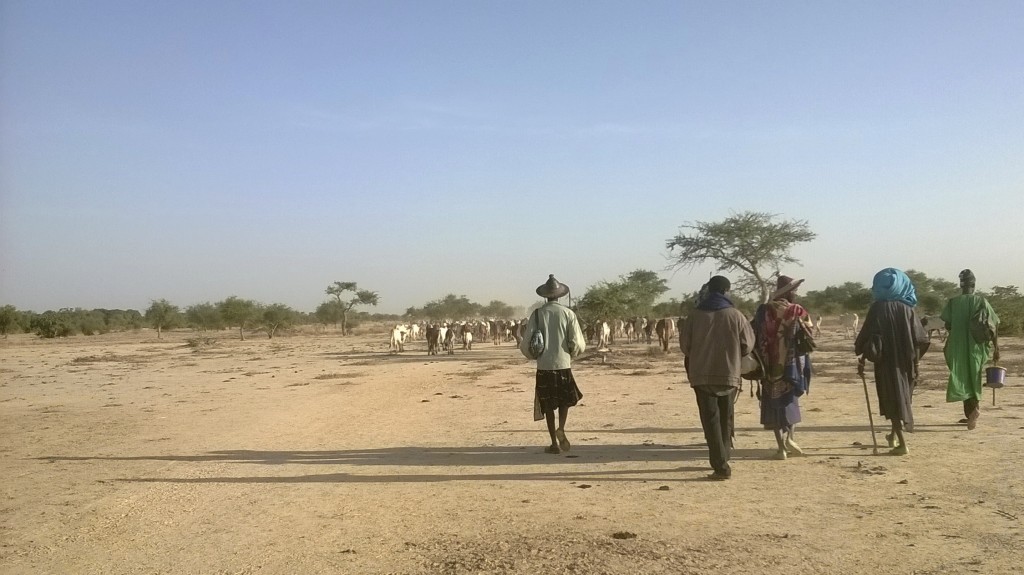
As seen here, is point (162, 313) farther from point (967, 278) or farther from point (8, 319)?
point (967, 278)

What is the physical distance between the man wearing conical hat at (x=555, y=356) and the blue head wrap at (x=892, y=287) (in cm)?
334

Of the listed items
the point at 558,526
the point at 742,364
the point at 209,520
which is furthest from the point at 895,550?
the point at 209,520

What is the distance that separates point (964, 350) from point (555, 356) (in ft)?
17.0

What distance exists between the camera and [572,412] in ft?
39.2

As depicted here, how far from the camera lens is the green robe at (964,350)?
8789mm

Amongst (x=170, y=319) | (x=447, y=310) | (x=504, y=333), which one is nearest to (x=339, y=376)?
(x=504, y=333)

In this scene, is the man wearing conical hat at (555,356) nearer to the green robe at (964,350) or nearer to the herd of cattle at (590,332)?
the green robe at (964,350)

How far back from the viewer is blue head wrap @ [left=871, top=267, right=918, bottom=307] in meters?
7.95

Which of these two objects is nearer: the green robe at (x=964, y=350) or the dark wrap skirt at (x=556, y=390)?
the dark wrap skirt at (x=556, y=390)

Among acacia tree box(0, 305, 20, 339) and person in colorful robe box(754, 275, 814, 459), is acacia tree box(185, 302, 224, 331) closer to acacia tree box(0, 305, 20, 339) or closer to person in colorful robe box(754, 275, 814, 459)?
acacia tree box(0, 305, 20, 339)

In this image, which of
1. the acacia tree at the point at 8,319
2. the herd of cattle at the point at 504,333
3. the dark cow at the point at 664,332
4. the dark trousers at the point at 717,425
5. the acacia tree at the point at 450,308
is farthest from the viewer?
the acacia tree at the point at 450,308

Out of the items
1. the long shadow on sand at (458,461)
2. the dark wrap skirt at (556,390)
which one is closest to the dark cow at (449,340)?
the long shadow on sand at (458,461)

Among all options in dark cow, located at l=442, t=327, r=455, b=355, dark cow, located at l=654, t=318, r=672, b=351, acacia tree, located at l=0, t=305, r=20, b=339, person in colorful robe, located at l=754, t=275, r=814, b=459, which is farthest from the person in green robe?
acacia tree, located at l=0, t=305, r=20, b=339

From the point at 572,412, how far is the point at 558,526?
266 inches
